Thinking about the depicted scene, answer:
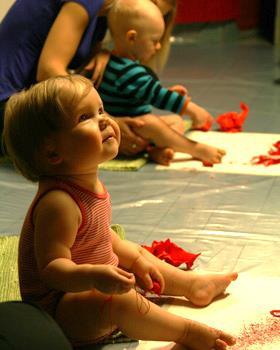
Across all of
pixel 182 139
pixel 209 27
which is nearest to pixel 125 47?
pixel 182 139

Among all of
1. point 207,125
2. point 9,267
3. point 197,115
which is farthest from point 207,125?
point 9,267

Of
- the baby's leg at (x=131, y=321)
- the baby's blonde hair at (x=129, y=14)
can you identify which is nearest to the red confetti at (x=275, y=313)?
the baby's leg at (x=131, y=321)

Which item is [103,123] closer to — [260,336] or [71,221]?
[71,221]

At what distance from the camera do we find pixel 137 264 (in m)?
1.09

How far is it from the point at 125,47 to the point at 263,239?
0.69 metres

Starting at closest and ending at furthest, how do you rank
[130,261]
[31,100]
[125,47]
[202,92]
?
[31,100] < [130,261] < [125,47] < [202,92]

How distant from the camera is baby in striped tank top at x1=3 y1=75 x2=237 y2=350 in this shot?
0.97 m

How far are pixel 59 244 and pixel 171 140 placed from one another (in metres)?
0.95

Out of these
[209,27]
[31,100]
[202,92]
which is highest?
[31,100]

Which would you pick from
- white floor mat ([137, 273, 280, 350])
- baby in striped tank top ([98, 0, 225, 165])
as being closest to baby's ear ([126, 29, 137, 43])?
baby in striped tank top ([98, 0, 225, 165])

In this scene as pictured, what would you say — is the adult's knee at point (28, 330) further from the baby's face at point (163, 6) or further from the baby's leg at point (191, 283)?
the baby's face at point (163, 6)

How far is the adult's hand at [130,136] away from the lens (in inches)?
73.2

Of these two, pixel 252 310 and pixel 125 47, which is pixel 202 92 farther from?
pixel 252 310

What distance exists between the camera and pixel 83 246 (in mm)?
1014
